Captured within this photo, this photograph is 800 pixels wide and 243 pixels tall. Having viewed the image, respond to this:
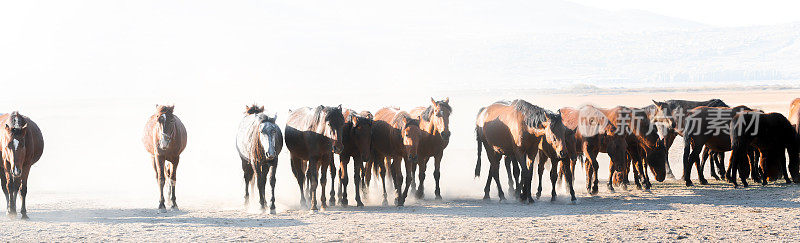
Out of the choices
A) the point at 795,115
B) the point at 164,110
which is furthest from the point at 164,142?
the point at 795,115

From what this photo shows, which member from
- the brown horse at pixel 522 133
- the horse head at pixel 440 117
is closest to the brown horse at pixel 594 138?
the brown horse at pixel 522 133

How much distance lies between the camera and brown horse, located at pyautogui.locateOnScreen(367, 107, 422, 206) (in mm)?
13266

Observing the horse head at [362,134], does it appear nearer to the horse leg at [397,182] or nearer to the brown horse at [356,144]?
the brown horse at [356,144]

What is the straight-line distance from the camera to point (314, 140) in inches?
504

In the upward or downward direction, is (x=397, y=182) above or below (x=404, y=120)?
below

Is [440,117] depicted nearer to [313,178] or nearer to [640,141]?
[313,178]

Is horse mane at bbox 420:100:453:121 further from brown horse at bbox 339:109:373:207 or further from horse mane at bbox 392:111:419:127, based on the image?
brown horse at bbox 339:109:373:207

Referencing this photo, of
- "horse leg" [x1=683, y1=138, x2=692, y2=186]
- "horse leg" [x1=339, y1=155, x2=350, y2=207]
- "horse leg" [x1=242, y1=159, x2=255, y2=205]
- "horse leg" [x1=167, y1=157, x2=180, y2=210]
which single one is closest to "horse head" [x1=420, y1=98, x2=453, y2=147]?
"horse leg" [x1=339, y1=155, x2=350, y2=207]

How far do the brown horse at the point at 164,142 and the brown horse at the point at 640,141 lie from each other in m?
7.72

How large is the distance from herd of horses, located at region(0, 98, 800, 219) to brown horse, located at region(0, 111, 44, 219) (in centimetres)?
2

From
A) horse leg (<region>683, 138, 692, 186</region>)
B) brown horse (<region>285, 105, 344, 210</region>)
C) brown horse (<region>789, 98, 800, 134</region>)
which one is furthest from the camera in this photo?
brown horse (<region>789, 98, 800, 134</region>)

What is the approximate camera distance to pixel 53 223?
470 inches

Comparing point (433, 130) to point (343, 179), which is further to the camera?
point (433, 130)

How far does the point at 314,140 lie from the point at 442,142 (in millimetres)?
2350
